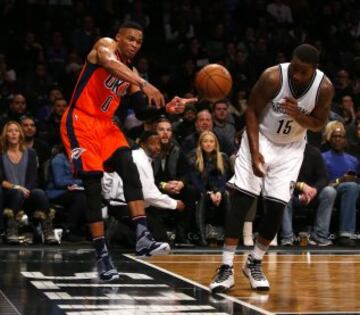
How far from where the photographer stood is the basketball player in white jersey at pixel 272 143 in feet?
23.0

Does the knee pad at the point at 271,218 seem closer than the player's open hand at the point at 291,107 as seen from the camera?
No

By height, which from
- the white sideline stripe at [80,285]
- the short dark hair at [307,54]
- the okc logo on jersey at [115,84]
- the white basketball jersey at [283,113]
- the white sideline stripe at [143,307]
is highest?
Answer: the short dark hair at [307,54]

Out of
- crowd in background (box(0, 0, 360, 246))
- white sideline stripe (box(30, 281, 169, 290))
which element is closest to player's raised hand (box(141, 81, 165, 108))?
white sideline stripe (box(30, 281, 169, 290))

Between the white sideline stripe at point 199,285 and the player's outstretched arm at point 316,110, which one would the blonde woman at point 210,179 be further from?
the player's outstretched arm at point 316,110

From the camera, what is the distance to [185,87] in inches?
567

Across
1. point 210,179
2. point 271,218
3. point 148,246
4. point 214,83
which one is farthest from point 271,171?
point 210,179

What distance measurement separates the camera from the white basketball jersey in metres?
7.06

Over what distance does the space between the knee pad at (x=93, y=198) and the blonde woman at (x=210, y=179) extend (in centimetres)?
345

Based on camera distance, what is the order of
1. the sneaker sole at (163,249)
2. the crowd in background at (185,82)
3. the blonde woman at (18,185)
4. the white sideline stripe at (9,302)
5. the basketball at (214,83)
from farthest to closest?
the crowd in background at (185,82) < the blonde woman at (18,185) < the basketball at (214,83) < the sneaker sole at (163,249) < the white sideline stripe at (9,302)

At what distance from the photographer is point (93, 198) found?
761 centimetres

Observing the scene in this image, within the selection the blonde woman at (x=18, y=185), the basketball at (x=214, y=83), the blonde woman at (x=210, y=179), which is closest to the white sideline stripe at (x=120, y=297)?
the basketball at (x=214, y=83)

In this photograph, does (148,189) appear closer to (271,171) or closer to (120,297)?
(271,171)

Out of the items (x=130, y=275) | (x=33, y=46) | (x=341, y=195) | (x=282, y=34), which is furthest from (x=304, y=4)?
(x=130, y=275)

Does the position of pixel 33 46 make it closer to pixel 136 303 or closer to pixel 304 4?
pixel 304 4
